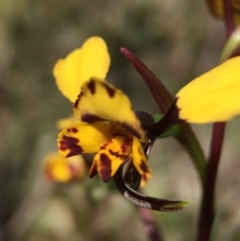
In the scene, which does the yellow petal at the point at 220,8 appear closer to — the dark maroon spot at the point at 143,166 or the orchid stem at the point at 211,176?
the orchid stem at the point at 211,176

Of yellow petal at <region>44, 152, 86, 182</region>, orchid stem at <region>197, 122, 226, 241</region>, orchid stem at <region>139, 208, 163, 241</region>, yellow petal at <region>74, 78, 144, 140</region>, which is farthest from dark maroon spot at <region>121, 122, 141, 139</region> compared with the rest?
yellow petal at <region>44, 152, 86, 182</region>

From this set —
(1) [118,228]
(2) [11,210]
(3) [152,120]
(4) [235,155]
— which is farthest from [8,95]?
(3) [152,120]

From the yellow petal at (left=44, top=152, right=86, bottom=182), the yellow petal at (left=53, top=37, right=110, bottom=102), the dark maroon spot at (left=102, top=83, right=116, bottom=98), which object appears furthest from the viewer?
the yellow petal at (left=44, top=152, right=86, bottom=182)

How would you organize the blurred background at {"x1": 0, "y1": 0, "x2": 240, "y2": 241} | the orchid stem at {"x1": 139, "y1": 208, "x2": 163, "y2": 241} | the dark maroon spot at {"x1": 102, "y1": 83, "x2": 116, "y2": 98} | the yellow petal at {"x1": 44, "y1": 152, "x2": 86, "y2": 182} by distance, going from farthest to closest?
the blurred background at {"x1": 0, "y1": 0, "x2": 240, "y2": 241} → the yellow petal at {"x1": 44, "y1": 152, "x2": 86, "y2": 182} → the orchid stem at {"x1": 139, "y1": 208, "x2": 163, "y2": 241} → the dark maroon spot at {"x1": 102, "y1": 83, "x2": 116, "y2": 98}

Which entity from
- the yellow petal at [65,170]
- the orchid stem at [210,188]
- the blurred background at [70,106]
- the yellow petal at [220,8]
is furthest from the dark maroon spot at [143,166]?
the blurred background at [70,106]

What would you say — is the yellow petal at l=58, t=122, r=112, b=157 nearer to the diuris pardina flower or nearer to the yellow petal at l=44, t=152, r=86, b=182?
the diuris pardina flower

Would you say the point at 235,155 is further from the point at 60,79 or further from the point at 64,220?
the point at 60,79

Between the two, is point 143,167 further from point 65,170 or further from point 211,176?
point 65,170
